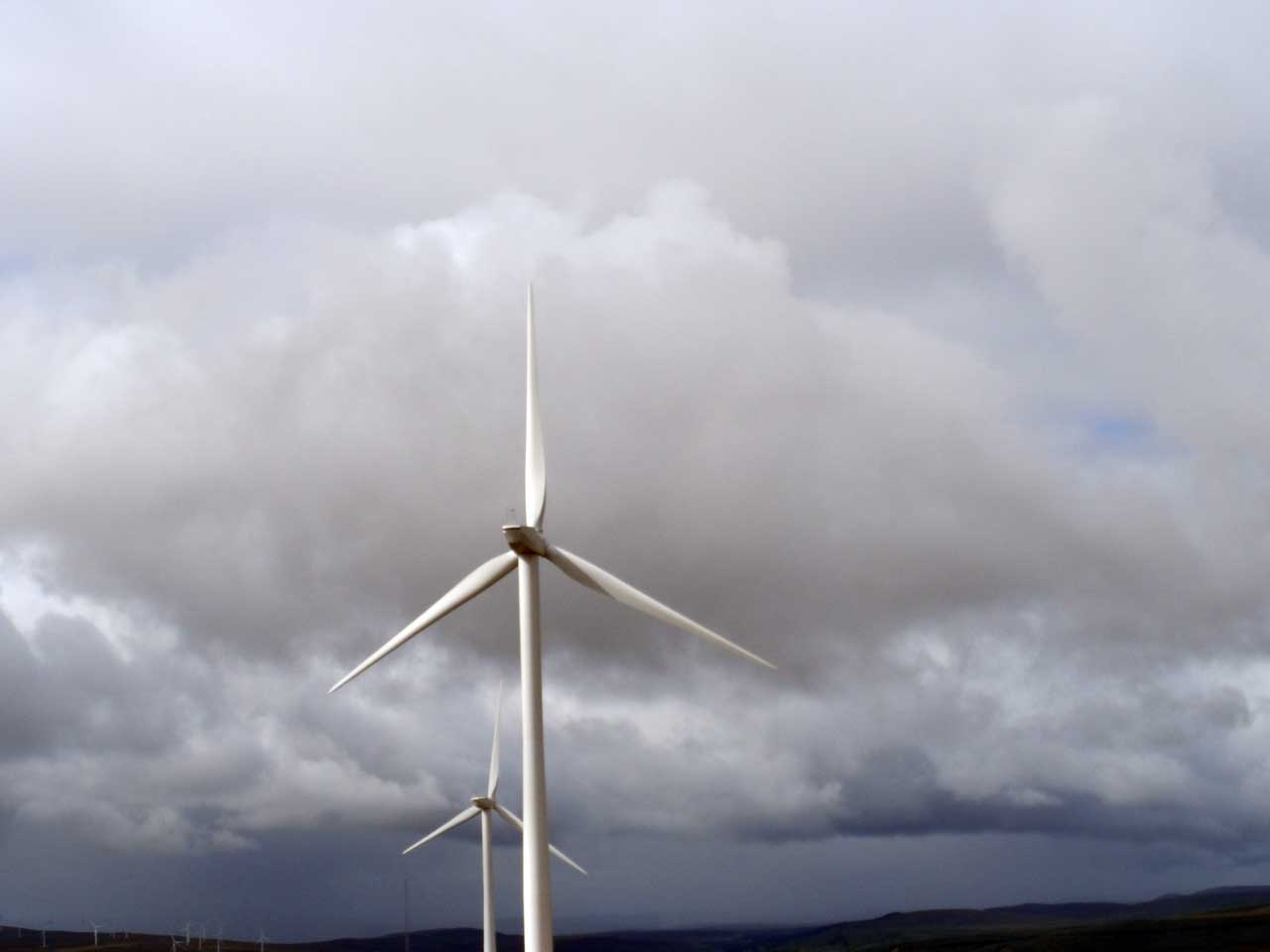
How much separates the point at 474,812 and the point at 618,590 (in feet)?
245

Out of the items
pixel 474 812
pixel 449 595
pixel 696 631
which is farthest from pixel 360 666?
pixel 474 812

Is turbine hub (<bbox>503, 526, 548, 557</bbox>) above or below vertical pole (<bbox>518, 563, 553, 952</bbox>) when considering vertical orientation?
above

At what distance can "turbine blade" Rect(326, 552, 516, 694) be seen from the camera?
65938 millimetres

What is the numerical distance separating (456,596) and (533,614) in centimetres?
567

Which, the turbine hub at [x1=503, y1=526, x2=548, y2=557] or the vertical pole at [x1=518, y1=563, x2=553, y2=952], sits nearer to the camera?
the vertical pole at [x1=518, y1=563, x2=553, y2=952]

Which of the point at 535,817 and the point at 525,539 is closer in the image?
the point at 535,817

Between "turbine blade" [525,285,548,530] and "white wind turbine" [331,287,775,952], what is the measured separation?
0.15 ft

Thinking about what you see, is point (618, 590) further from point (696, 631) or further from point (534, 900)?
point (534, 900)

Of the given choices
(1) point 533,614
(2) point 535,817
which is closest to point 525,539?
(1) point 533,614

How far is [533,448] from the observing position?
227ft

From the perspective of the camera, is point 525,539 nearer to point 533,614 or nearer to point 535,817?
point 533,614

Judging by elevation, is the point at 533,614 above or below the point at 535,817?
above

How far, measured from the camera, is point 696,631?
6194 cm

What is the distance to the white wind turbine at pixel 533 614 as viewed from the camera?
5916 cm
